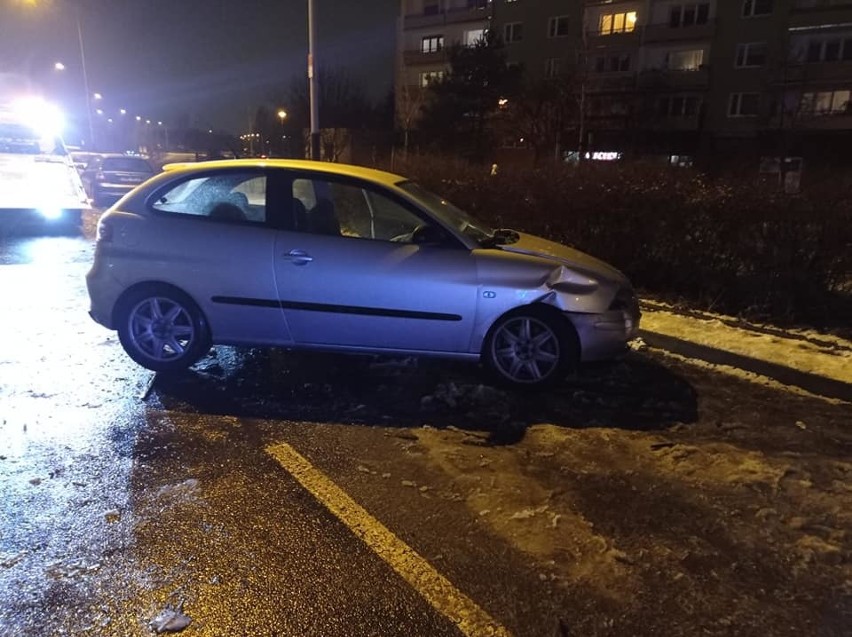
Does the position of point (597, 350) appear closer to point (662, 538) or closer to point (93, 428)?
point (662, 538)

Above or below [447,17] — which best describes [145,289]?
below

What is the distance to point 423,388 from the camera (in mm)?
5191

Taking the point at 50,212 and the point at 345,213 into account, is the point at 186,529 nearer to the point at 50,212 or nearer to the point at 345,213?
the point at 345,213

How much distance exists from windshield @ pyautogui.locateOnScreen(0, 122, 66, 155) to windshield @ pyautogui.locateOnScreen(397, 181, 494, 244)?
13.7 meters

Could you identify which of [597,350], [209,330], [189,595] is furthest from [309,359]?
[189,595]

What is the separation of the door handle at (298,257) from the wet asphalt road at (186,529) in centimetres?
100

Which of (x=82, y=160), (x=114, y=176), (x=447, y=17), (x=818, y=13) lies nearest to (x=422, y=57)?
(x=447, y=17)

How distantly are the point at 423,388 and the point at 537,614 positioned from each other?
267 centimetres

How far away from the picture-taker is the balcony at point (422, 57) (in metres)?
50.4

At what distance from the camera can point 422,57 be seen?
51625mm

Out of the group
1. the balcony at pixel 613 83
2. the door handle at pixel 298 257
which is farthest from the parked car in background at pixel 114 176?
the balcony at pixel 613 83

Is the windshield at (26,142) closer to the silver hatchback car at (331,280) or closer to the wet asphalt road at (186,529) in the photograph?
the silver hatchback car at (331,280)

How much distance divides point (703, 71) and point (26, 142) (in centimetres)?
3828

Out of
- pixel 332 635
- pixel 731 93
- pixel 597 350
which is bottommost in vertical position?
pixel 332 635
